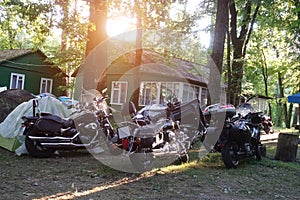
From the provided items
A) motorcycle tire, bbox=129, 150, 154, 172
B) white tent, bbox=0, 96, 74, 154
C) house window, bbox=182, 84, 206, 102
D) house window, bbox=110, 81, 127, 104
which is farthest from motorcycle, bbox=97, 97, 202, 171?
A: house window, bbox=110, 81, 127, 104

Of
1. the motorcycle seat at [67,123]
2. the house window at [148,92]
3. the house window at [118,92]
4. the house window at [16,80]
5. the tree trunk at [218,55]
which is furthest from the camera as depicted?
the house window at [16,80]

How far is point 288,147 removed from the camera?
794 cm

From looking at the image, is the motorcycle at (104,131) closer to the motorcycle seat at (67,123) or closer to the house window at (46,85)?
the motorcycle seat at (67,123)

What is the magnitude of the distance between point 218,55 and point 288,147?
3628 mm

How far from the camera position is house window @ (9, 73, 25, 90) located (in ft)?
79.2

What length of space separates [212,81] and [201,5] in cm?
603

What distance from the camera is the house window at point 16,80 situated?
2412 cm

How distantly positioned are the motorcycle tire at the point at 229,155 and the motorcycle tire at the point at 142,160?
1534 mm

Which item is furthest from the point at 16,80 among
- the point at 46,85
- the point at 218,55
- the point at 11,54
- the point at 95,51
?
the point at 218,55

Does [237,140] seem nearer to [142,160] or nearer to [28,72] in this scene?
[142,160]

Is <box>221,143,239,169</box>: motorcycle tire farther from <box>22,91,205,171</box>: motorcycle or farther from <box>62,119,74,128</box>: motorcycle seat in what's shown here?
<box>62,119,74,128</box>: motorcycle seat

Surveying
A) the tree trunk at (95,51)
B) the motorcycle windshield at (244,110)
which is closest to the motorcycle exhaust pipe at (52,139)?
the motorcycle windshield at (244,110)

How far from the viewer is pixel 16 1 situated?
9180 millimetres

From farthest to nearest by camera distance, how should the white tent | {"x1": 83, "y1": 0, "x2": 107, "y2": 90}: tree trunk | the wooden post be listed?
{"x1": 83, "y1": 0, "x2": 107, "y2": 90}: tree trunk
the wooden post
the white tent
